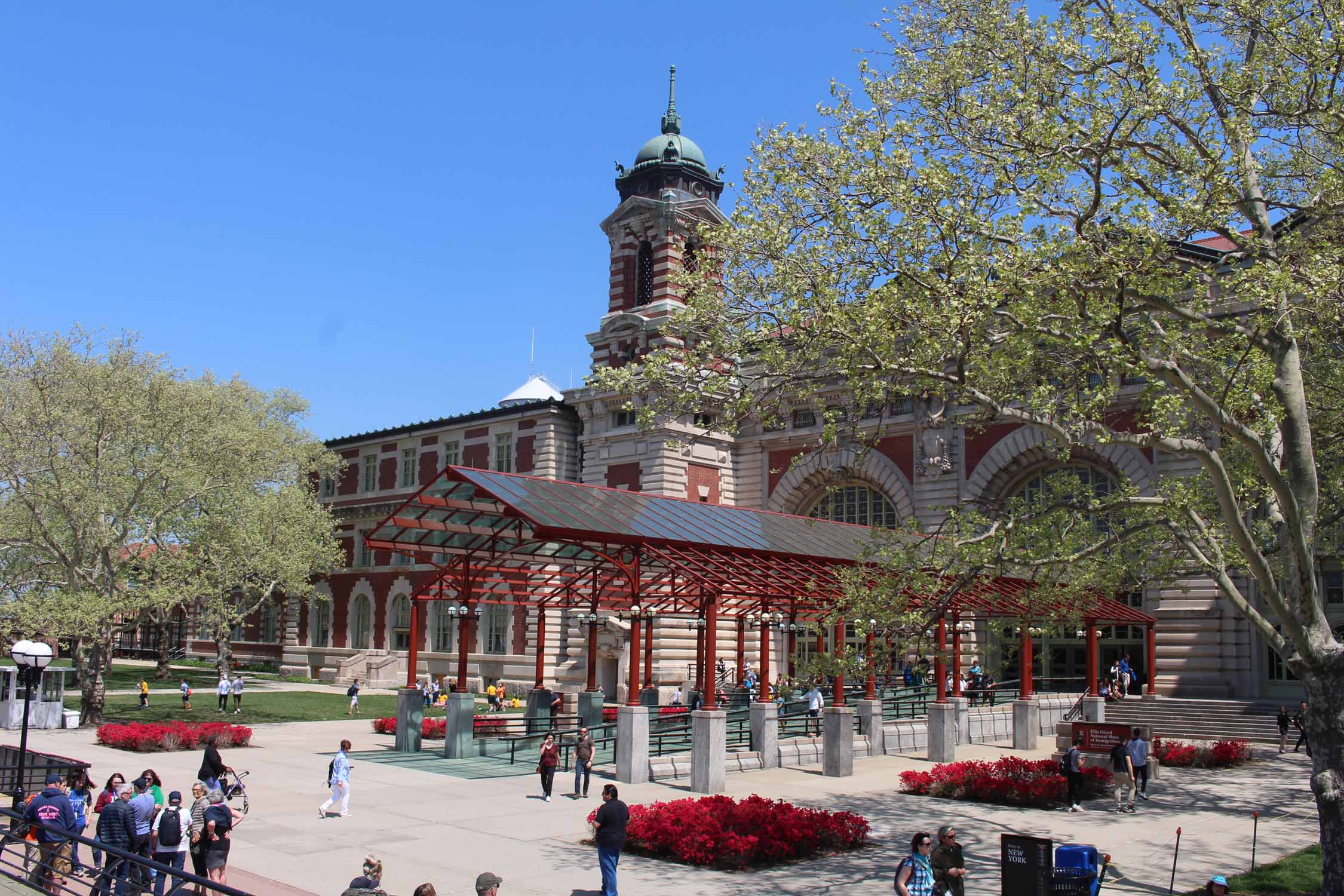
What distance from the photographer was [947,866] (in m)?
12.1

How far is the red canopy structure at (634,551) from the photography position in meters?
26.7

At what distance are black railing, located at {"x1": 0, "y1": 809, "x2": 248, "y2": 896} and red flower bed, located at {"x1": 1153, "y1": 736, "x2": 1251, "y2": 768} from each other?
79.4 ft

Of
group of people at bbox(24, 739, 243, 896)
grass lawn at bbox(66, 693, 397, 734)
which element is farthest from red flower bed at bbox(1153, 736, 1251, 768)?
grass lawn at bbox(66, 693, 397, 734)

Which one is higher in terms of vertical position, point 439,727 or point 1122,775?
point 1122,775

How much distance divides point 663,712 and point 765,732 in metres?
5.49

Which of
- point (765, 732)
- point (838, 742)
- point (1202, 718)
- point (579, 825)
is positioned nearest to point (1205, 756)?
point (1202, 718)

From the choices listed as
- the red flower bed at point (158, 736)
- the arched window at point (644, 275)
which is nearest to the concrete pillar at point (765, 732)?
the red flower bed at point (158, 736)

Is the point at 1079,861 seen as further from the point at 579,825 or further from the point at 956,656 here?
the point at 956,656

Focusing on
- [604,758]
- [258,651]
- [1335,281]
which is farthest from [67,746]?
[258,651]

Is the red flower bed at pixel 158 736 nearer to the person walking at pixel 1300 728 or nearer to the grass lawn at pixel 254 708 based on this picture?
the grass lawn at pixel 254 708

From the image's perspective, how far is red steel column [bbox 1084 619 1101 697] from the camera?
123 ft

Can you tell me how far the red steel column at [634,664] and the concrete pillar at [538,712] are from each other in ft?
18.5

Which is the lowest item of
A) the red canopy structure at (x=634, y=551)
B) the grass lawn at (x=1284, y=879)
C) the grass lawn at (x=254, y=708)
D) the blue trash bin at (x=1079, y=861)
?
the grass lawn at (x=254, y=708)

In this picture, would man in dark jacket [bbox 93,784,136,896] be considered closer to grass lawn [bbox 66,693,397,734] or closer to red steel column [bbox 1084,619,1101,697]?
grass lawn [bbox 66,693,397,734]
